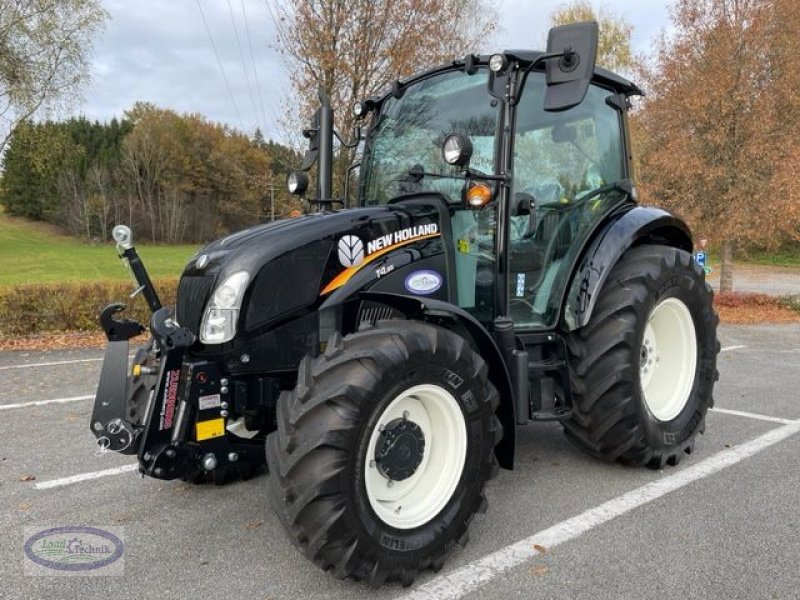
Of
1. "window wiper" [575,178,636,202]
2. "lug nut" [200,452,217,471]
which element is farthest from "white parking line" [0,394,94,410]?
"window wiper" [575,178,636,202]

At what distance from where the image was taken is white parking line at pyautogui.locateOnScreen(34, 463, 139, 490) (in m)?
3.92

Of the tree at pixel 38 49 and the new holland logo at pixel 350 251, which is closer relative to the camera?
the new holland logo at pixel 350 251

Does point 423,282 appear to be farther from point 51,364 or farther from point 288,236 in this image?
point 51,364

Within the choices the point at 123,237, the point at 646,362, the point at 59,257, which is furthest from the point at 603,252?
the point at 59,257

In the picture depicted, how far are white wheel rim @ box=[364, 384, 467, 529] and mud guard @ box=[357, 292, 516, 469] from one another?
1.29 ft

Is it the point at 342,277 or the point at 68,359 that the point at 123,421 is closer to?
the point at 342,277

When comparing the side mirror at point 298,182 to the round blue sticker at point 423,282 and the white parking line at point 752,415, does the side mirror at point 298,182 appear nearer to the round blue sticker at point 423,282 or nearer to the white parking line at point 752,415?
the round blue sticker at point 423,282

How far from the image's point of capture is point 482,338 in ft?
10.2

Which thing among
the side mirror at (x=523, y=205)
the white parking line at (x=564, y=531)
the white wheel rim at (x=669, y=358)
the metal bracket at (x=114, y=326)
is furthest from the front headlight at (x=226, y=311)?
the white wheel rim at (x=669, y=358)

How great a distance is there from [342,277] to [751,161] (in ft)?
45.1

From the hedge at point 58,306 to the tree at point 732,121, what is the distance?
1202 centimetres

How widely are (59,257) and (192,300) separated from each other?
44.6 m

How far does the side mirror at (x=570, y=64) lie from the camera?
3043mm

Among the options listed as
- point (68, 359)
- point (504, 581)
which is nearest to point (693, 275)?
point (504, 581)
